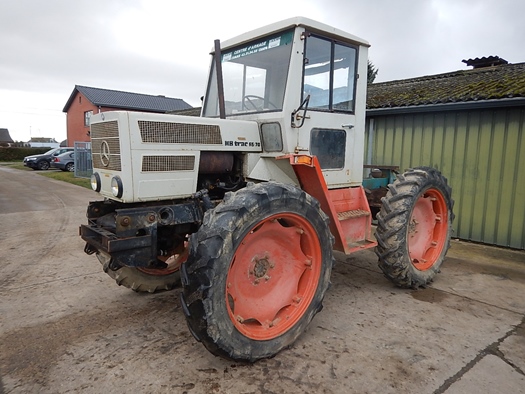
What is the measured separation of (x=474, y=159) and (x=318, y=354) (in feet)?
17.7

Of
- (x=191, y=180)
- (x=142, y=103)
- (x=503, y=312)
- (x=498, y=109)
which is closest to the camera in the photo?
(x=191, y=180)

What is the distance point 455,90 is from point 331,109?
15.8 feet

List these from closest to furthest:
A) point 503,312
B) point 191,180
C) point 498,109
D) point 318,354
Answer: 1. point 318,354
2. point 191,180
3. point 503,312
4. point 498,109

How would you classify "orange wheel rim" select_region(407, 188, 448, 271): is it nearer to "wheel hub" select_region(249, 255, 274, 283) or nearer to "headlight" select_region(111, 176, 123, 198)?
"wheel hub" select_region(249, 255, 274, 283)

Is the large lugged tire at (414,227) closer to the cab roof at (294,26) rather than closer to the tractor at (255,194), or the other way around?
the tractor at (255,194)

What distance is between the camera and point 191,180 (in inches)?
131

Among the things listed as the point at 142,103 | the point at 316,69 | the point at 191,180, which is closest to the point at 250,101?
the point at 316,69

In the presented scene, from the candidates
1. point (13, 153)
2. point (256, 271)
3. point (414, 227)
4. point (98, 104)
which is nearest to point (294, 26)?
point (256, 271)

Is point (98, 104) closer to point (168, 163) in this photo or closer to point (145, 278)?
point (145, 278)

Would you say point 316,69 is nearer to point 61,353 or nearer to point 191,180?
point 191,180

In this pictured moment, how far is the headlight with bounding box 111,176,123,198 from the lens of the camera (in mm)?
3025

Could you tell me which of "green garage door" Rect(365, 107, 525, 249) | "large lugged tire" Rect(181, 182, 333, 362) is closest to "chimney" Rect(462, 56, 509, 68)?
"green garage door" Rect(365, 107, 525, 249)

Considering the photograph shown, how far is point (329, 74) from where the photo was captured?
154 inches

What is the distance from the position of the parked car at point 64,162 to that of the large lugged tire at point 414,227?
2466cm
